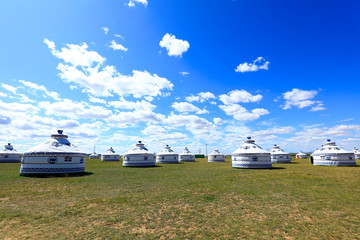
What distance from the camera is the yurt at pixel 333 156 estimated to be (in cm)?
3562

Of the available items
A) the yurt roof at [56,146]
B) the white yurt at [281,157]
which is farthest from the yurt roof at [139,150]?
the white yurt at [281,157]

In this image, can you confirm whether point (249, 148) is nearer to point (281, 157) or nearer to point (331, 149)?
point (331, 149)

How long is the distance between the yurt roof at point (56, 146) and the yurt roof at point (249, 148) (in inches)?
1131

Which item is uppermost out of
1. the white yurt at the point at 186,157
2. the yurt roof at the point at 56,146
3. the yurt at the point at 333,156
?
the yurt roof at the point at 56,146

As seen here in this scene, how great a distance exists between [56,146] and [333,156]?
53.5 metres

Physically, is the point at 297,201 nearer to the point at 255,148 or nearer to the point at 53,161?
the point at 255,148

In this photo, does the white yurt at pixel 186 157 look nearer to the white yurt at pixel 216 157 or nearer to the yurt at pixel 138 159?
the white yurt at pixel 216 157

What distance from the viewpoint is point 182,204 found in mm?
10562

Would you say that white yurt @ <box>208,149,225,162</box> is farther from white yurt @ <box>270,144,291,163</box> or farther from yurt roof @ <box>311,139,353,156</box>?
yurt roof @ <box>311,139,353,156</box>

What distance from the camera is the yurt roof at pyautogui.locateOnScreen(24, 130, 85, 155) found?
23.5 m

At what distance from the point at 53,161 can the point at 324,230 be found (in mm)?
28817

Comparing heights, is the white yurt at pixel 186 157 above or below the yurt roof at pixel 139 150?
below

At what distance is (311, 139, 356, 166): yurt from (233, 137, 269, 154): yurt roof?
17.6 meters

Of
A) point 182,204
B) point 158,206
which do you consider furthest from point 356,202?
point 158,206
